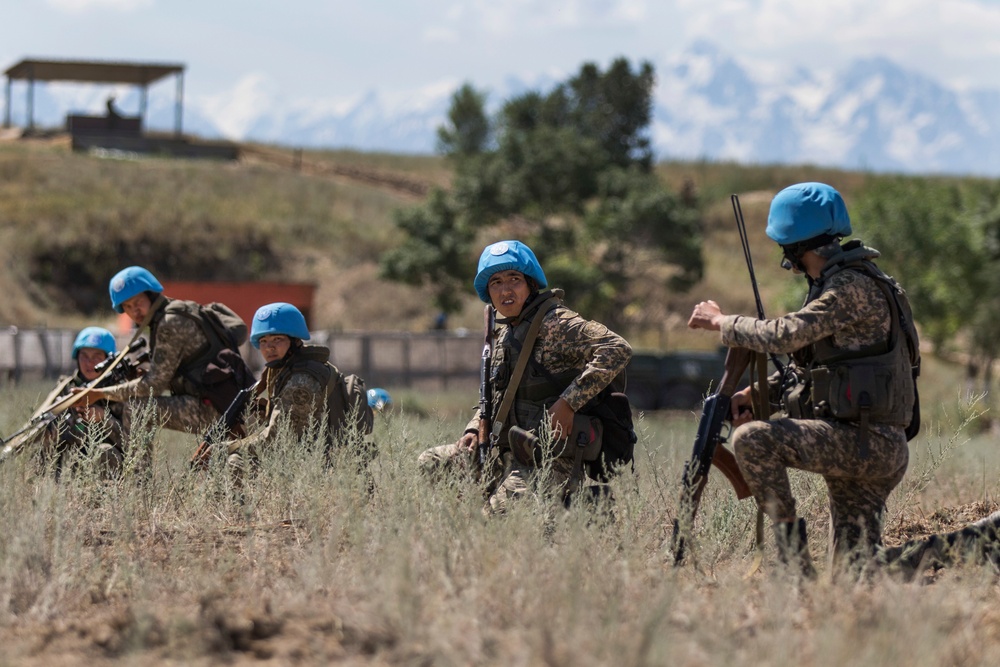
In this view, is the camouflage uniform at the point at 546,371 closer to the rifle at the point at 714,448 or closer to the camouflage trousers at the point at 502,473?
the camouflage trousers at the point at 502,473

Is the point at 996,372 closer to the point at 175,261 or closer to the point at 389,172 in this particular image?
the point at 175,261

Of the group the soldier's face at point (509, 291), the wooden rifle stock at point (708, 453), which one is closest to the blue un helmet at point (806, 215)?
the wooden rifle stock at point (708, 453)

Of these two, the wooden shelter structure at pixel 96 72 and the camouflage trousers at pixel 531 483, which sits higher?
the wooden shelter structure at pixel 96 72

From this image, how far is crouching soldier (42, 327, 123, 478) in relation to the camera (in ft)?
24.0

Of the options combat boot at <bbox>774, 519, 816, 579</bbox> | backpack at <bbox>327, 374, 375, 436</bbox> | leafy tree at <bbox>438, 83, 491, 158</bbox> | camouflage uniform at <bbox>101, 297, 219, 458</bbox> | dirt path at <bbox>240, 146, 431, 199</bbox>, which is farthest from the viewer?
leafy tree at <bbox>438, 83, 491, 158</bbox>

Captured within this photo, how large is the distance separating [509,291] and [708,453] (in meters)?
1.42

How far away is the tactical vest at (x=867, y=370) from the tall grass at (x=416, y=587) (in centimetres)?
64

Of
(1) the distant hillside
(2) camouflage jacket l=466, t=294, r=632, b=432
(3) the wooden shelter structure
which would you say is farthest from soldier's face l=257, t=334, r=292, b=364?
(3) the wooden shelter structure

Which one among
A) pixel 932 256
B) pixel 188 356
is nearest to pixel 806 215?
pixel 188 356

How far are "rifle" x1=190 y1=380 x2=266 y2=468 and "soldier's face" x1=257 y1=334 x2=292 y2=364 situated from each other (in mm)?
275

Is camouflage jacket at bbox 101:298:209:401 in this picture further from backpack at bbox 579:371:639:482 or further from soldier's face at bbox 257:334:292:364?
backpack at bbox 579:371:639:482

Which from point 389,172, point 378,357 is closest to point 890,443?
point 378,357

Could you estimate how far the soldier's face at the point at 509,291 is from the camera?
601 cm

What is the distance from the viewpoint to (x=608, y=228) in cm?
3253
